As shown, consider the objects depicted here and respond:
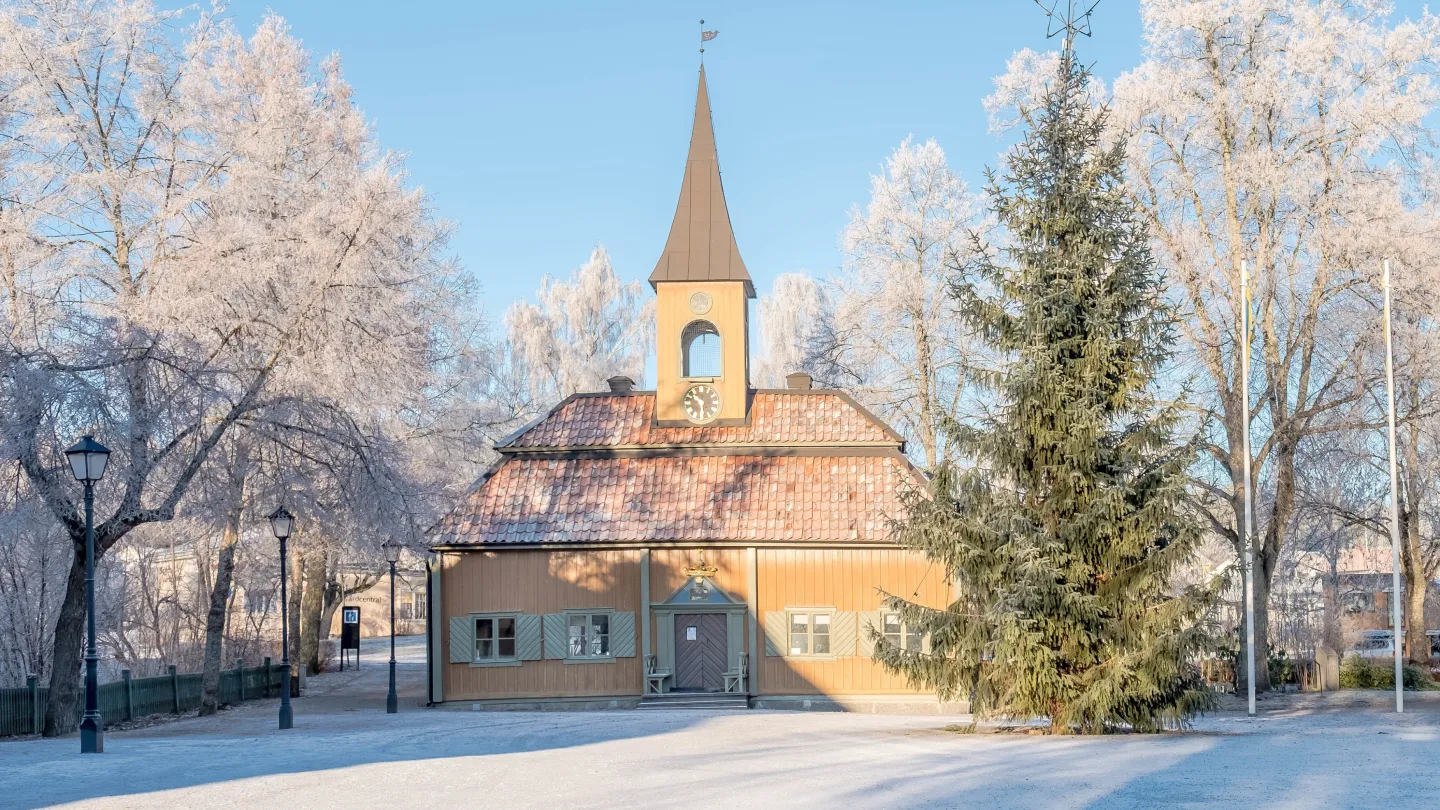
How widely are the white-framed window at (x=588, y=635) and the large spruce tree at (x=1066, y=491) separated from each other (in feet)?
32.0

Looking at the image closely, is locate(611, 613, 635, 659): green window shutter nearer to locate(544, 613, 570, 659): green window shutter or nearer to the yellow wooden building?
the yellow wooden building

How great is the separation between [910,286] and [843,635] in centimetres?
1067

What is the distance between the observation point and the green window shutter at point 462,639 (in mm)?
27594

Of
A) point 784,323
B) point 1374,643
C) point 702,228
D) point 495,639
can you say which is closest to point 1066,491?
point 495,639

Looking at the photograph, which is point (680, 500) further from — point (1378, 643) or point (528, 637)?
point (1378, 643)

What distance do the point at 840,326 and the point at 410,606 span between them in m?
47.3

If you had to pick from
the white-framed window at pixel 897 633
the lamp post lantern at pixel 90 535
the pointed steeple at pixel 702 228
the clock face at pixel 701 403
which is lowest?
the white-framed window at pixel 897 633

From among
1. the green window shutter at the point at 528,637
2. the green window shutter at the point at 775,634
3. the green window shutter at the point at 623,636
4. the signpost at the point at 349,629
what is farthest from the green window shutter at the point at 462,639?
the signpost at the point at 349,629

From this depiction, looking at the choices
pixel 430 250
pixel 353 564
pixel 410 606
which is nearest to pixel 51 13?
pixel 430 250

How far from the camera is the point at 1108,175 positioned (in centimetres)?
2006

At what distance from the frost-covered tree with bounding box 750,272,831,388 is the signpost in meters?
18.5

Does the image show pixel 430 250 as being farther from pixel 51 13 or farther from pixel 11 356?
pixel 11 356

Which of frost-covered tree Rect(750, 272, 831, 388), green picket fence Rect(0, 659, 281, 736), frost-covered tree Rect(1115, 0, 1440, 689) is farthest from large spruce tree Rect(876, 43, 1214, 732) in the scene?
frost-covered tree Rect(750, 272, 831, 388)

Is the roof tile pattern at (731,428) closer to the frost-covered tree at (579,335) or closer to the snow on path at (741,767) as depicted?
the snow on path at (741,767)
